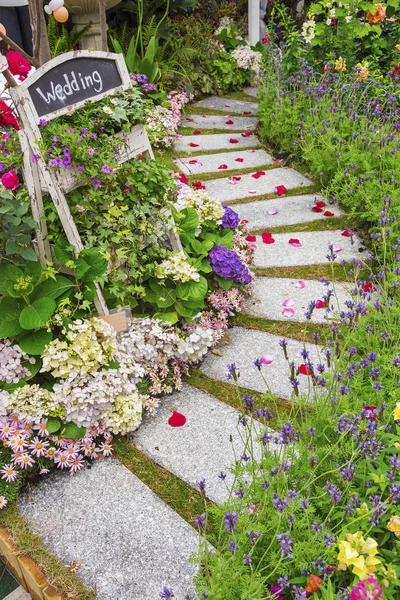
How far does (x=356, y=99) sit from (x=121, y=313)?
2.90 m

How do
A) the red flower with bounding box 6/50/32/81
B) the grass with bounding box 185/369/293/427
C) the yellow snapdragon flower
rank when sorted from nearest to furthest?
the yellow snapdragon flower < the red flower with bounding box 6/50/32/81 < the grass with bounding box 185/369/293/427

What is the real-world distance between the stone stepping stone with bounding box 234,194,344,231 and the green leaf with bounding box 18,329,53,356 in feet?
5.85

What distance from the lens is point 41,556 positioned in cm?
178

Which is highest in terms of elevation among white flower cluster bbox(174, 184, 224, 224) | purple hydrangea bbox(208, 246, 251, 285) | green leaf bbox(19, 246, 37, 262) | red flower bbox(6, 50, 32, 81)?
red flower bbox(6, 50, 32, 81)

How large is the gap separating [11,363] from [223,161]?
2.84 metres

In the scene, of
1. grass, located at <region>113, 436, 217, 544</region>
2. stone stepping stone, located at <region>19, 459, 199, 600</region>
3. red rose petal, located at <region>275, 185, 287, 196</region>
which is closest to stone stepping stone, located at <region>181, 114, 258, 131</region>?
red rose petal, located at <region>275, 185, 287, 196</region>

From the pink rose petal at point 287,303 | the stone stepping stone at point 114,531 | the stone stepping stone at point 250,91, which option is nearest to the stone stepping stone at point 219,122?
the stone stepping stone at point 250,91

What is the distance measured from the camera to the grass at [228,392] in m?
2.30

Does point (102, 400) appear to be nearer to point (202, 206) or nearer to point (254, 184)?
point (202, 206)

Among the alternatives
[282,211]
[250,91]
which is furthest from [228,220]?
[250,91]

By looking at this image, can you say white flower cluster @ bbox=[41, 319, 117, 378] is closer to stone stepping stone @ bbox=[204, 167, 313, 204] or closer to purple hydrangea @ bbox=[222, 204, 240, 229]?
purple hydrangea @ bbox=[222, 204, 240, 229]

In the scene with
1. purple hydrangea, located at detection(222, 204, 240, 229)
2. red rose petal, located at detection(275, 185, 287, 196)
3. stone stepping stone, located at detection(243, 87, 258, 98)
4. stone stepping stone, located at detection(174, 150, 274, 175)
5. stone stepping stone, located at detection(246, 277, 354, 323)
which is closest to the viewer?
stone stepping stone, located at detection(246, 277, 354, 323)

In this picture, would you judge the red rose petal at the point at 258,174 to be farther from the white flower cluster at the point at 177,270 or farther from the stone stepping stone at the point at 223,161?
the white flower cluster at the point at 177,270

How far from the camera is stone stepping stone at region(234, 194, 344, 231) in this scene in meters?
3.60
